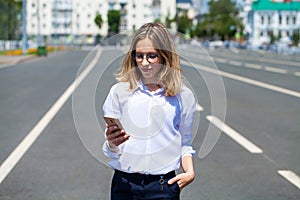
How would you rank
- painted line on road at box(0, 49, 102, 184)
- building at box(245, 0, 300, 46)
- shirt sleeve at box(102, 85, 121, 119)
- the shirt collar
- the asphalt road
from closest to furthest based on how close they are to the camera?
1. shirt sleeve at box(102, 85, 121, 119)
2. the shirt collar
3. the asphalt road
4. painted line on road at box(0, 49, 102, 184)
5. building at box(245, 0, 300, 46)

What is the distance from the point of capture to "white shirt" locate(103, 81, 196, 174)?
311 centimetres

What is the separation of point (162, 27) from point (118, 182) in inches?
32.1

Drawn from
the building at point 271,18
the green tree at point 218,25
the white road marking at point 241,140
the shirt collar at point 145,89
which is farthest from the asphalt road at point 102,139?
the building at point 271,18

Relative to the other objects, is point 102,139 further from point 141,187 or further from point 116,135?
point 116,135

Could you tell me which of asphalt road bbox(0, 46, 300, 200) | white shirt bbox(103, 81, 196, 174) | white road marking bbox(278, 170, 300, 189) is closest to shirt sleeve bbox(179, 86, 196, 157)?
white shirt bbox(103, 81, 196, 174)

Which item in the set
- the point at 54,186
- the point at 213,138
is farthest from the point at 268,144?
the point at 213,138

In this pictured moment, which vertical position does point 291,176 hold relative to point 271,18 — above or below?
→ below

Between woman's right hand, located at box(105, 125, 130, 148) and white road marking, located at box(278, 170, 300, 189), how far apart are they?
4484 mm

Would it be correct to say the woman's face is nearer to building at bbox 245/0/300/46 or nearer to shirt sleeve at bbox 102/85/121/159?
shirt sleeve at bbox 102/85/121/159

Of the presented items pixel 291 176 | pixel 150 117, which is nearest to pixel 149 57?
pixel 150 117

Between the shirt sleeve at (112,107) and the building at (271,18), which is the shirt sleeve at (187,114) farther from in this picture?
the building at (271,18)

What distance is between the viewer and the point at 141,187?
3229 mm

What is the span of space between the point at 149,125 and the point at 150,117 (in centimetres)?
4

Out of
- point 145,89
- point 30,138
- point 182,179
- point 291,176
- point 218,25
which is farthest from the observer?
point 218,25
